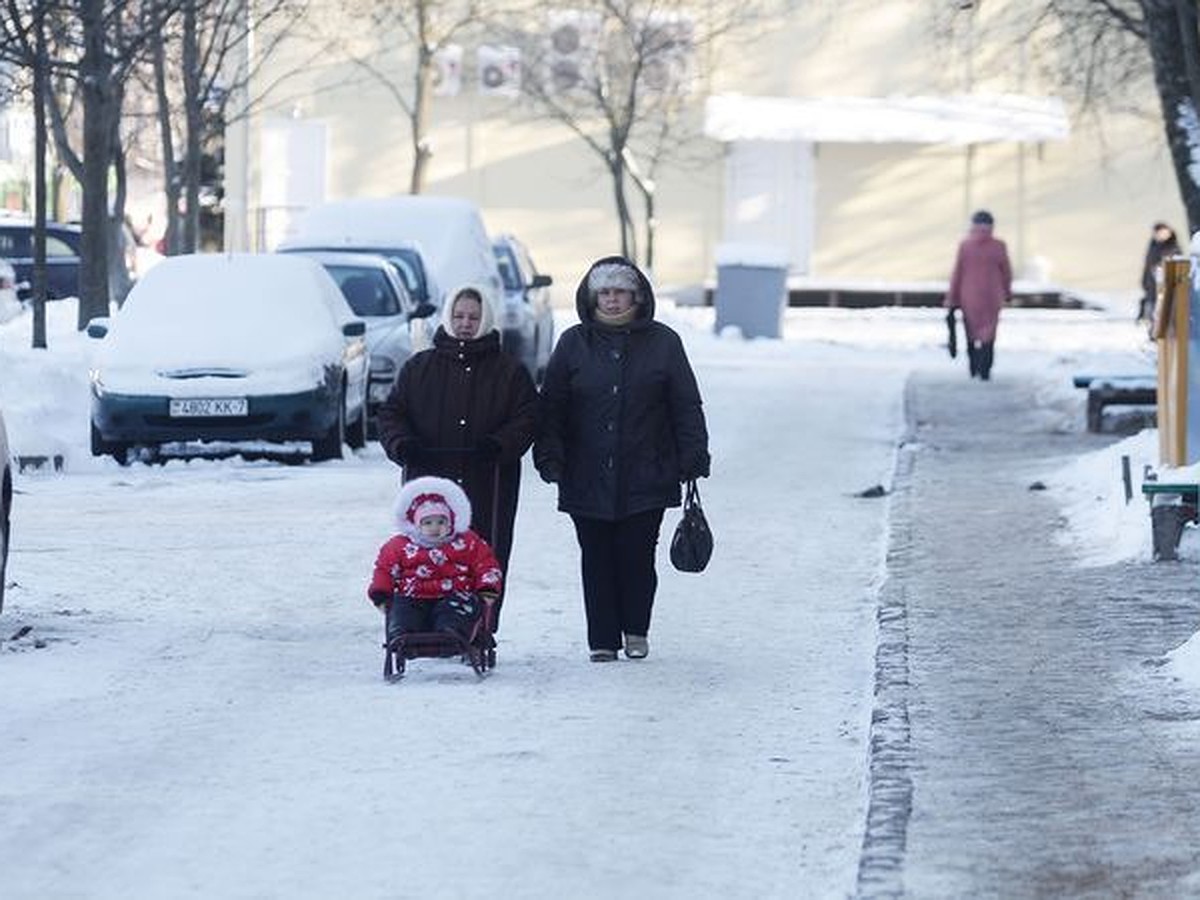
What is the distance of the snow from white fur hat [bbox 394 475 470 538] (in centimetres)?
56

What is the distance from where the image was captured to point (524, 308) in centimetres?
3003

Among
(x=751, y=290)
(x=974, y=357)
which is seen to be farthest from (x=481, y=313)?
(x=751, y=290)

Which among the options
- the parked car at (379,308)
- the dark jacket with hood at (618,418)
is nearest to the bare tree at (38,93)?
the parked car at (379,308)

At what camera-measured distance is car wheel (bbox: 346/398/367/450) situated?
22.6 m

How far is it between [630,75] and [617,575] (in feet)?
129

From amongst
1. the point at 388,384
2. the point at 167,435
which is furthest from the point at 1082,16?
the point at 167,435

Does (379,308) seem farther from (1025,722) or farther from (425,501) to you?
(1025,722)

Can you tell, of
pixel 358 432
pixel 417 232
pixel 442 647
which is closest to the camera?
pixel 442 647

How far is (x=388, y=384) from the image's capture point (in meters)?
24.4

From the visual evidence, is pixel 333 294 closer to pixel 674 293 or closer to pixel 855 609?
pixel 855 609

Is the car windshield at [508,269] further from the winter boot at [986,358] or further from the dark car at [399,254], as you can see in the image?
the winter boot at [986,358]

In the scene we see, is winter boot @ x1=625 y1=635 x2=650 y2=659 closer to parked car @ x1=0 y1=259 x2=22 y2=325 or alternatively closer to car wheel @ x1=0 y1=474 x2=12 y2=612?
car wheel @ x1=0 y1=474 x2=12 y2=612

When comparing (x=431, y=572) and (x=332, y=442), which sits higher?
(x=431, y=572)

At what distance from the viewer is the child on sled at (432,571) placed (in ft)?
35.8
